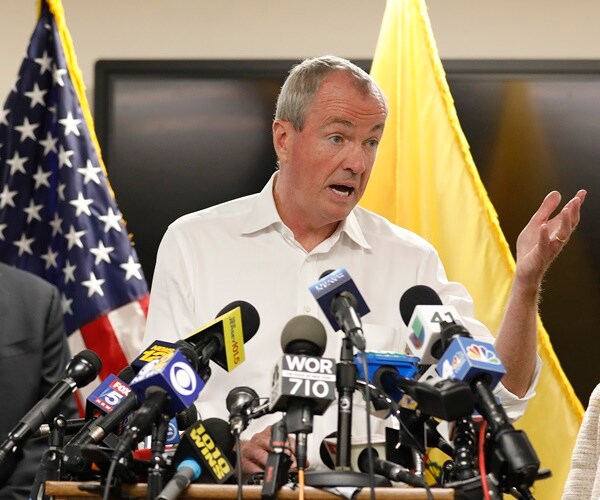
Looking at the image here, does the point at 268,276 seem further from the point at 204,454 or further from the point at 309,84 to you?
the point at 204,454

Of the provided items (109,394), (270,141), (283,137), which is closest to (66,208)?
(270,141)

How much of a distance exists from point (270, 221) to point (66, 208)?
1215 mm

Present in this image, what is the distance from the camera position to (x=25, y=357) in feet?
11.2

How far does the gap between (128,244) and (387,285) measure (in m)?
1.33

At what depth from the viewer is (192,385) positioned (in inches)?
72.1

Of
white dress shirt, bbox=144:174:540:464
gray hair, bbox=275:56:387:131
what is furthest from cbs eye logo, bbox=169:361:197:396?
gray hair, bbox=275:56:387:131

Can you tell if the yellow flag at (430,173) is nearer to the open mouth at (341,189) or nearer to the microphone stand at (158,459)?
the open mouth at (341,189)

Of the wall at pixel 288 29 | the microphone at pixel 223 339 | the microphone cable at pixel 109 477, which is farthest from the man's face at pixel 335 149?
the wall at pixel 288 29

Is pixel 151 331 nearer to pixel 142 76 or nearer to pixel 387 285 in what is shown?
pixel 387 285

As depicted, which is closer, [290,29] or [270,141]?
[270,141]

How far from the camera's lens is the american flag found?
3.96m

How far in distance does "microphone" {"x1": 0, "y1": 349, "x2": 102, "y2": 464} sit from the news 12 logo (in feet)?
0.24

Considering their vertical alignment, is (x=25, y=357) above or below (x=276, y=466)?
below

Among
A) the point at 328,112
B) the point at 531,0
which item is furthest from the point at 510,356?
the point at 531,0
